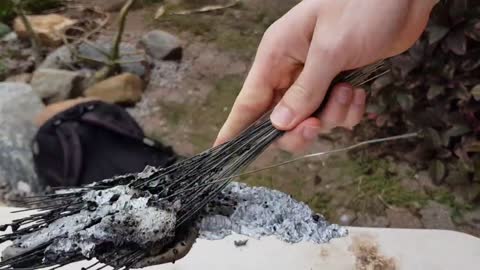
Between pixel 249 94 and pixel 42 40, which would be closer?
pixel 249 94

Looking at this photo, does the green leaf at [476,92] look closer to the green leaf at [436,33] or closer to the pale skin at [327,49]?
the green leaf at [436,33]

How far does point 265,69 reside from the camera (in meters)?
0.91

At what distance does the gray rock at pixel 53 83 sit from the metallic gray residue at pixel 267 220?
1.29 metres

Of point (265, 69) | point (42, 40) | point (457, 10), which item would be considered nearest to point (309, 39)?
point (265, 69)

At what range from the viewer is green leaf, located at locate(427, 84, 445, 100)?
4.97ft

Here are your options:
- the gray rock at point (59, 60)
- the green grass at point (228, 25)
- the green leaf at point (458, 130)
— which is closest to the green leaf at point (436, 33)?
the green leaf at point (458, 130)

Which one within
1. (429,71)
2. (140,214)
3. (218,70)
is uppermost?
(140,214)

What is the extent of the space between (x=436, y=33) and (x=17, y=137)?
1167 mm

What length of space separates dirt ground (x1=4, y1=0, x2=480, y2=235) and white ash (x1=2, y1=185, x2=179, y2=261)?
0.94m

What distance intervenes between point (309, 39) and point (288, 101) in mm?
108

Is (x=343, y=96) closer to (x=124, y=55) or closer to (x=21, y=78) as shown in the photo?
(x=124, y=55)

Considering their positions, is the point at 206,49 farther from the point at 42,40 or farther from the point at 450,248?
the point at 450,248

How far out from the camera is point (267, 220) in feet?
2.75

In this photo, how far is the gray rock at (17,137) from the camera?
173 cm
